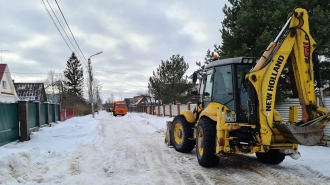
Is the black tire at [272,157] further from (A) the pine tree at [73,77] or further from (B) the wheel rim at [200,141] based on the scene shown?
(A) the pine tree at [73,77]

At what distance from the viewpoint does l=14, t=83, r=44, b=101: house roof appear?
44.5 metres

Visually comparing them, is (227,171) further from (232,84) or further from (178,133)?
(178,133)

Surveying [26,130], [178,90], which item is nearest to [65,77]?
[178,90]

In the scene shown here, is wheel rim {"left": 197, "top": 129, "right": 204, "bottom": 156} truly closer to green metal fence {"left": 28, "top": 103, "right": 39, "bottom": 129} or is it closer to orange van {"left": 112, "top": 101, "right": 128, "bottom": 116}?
green metal fence {"left": 28, "top": 103, "right": 39, "bottom": 129}

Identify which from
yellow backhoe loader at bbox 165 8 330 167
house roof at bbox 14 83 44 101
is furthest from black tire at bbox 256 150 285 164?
house roof at bbox 14 83 44 101

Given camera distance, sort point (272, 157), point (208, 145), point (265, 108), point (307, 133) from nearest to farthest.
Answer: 1. point (307, 133)
2. point (265, 108)
3. point (208, 145)
4. point (272, 157)

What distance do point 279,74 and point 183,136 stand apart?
3932 millimetres

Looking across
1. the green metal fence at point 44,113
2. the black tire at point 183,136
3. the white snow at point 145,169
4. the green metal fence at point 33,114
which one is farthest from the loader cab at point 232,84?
the green metal fence at point 44,113

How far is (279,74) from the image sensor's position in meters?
6.07

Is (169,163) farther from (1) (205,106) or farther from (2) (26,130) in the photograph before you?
(2) (26,130)

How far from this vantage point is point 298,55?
6062 millimetres

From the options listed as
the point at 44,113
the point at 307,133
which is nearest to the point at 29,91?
the point at 44,113

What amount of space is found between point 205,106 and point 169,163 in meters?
1.84

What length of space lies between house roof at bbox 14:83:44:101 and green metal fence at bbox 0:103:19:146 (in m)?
35.1
